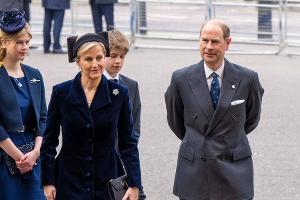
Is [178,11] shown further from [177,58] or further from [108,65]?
[108,65]

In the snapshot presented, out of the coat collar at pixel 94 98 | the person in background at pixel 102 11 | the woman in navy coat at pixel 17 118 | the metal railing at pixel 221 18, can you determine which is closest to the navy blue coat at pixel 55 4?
the person in background at pixel 102 11

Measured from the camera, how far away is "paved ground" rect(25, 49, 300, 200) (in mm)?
9273

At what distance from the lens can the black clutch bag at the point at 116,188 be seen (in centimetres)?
576

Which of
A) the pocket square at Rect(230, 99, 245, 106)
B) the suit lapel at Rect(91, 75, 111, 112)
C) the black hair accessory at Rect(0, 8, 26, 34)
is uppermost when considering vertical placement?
the black hair accessory at Rect(0, 8, 26, 34)

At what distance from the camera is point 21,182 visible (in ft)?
20.8

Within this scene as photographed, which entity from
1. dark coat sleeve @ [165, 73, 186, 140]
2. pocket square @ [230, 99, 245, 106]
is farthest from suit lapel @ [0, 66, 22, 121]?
pocket square @ [230, 99, 245, 106]

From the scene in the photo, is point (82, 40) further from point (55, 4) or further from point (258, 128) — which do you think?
point (55, 4)

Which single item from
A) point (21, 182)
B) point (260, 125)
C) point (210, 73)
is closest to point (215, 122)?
point (210, 73)

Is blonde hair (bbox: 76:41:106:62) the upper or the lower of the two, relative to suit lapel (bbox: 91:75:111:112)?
upper

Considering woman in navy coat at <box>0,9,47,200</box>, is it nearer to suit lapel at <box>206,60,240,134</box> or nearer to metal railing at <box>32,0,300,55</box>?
suit lapel at <box>206,60,240,134</box>

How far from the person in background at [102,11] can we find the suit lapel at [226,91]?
35.2ft

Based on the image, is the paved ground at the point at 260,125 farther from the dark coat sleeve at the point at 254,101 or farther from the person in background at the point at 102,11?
the dark coat sleeve at the point at 254,101

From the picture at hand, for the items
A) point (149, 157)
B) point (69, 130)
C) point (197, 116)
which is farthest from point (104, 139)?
point (149, 157)

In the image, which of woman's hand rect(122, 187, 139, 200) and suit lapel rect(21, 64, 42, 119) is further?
suit lapel rect(21, 64, 42, 119)
